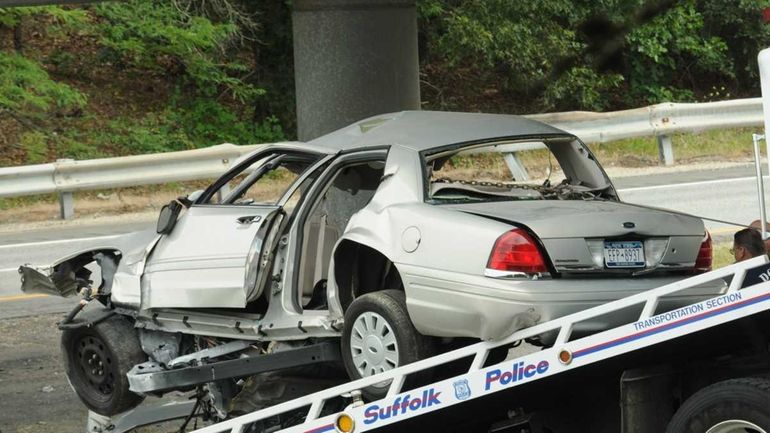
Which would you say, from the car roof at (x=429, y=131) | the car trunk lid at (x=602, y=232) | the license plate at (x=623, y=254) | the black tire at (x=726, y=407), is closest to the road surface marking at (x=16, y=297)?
the car roof at (x=429, y=131)

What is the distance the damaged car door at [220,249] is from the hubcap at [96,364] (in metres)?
0.57

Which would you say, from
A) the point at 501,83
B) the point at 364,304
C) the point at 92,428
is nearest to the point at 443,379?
the point at 364,304

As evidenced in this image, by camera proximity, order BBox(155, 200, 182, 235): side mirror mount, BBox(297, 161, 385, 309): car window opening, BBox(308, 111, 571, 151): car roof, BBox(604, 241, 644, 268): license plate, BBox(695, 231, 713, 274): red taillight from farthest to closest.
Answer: BBox(155, 200, 182, 235): side mirror mount → BBox(297, 161, 385, 309): car window opening → BBox(308, 111, 571, 151): car roof → BBox(695, 231, 713, 274): red taillight → BBox(604, 241, 644, 268): license plate

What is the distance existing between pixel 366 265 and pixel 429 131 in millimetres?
831

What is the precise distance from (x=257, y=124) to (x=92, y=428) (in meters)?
15.0

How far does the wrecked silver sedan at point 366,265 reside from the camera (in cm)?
645

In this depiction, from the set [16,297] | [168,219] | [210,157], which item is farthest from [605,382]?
[210,157]

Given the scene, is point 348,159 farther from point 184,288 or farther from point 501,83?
point 501,83

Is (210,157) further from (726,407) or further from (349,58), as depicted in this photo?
(726,407)

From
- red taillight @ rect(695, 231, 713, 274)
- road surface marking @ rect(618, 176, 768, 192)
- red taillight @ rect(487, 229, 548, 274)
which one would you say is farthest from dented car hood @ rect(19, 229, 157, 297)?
road surface marking @ rect(618, 176, 768, 192)

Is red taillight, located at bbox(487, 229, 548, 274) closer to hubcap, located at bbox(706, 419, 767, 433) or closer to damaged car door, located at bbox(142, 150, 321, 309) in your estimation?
hubcap, located at bbox(706, 419, 767, 433)

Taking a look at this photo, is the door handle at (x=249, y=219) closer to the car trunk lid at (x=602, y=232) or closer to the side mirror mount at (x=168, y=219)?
the side mirror mount at (x=168, y=219)

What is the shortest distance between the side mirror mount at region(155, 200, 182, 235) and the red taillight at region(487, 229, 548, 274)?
2540 millimetres

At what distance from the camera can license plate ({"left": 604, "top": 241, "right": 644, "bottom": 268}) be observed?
6.59m
